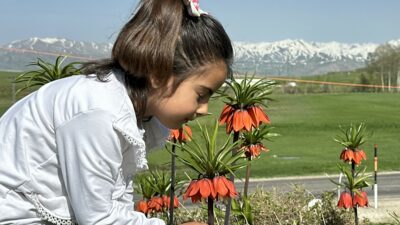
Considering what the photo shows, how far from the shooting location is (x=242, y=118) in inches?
130

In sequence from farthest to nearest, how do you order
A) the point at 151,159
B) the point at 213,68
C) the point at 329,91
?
1. the point at 329,91
2. the point at 151,159
3. the point at 213,68

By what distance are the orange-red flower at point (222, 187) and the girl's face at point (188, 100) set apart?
2.40 ft

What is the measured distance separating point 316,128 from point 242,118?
2085 cm

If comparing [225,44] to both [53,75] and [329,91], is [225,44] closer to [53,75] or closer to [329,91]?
[53,75]

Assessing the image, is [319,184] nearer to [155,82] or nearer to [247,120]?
[247,120]

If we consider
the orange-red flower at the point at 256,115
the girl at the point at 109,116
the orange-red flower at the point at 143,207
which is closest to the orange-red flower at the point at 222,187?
the girl at the point at 109,116

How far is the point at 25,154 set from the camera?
1.56 meters

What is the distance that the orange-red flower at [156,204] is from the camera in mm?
4137

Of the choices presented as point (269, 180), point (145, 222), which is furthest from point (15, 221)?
point (269, 180)

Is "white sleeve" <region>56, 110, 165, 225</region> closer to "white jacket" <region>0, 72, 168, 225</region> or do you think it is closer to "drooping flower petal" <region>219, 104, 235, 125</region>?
"white jacket" <region>0, 72, 168, 225</region>

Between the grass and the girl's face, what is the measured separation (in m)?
2.06

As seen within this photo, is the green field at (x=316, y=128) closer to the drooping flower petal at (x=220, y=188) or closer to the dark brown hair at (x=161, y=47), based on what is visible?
the drooping flower petal at (x=220, y=188)

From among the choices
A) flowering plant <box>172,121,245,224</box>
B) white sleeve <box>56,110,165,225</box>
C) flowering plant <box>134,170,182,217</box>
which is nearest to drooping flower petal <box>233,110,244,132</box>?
flowering plant <box>172,121,245,224</box>

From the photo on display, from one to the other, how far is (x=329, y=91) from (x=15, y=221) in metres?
42.4
